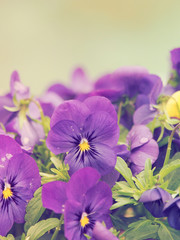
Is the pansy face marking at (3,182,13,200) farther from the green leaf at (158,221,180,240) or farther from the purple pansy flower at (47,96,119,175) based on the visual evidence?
the green leaf at (158,221,180,240)

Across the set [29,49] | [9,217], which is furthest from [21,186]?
[29,49]

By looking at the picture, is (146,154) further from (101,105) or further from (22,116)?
(22,116)

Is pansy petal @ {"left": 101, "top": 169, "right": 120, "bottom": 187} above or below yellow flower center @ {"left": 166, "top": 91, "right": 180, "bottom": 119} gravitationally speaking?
below

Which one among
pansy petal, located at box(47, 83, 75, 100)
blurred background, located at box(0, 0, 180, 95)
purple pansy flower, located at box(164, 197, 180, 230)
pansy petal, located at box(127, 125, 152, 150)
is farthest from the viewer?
blurred background, located at box(0, 0, 180, 95)

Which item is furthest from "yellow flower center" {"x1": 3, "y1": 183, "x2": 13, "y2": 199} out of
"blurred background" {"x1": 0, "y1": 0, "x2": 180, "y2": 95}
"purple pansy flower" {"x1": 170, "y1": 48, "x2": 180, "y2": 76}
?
"blurred background" {"x1": 0, "y1": 0, "x2": 180, "y2": 95}

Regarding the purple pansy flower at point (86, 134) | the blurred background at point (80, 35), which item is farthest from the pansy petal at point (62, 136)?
the blurred background at point (80, 35)

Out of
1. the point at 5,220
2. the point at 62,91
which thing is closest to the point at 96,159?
the point at 5,220
